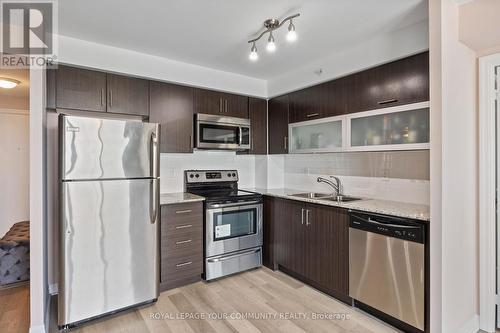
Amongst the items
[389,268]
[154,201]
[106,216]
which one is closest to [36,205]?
[106,216]

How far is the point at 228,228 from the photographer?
318 centimetres

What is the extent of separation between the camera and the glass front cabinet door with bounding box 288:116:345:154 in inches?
117

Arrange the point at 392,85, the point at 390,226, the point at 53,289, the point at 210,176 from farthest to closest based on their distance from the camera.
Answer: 1. the point at 210,176
2. the point at 53,289
3. the point at 392,85
4. the point at 390,226

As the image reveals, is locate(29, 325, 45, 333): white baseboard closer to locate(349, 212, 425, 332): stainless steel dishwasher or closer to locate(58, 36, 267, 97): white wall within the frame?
locate(58, 36, 267, 97): white wall

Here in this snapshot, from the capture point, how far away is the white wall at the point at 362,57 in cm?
225

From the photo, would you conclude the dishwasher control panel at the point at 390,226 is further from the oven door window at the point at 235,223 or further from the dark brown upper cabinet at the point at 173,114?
the dark brown upper cabinet at the point at 173,114

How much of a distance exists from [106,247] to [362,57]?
9.47 ft

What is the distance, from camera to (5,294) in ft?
8.98

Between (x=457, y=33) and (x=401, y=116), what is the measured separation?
2.26ft

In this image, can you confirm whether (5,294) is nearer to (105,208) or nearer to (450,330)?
(105,208)

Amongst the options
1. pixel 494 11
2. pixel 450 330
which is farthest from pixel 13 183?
pixel 494 11

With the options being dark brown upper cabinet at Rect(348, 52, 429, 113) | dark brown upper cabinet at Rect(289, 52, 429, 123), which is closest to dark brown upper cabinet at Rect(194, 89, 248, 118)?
dark brown upper cabinet at Rect(289, 52, 429, 123)

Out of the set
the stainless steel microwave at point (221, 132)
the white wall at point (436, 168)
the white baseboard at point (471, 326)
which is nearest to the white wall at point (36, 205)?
the stainless steel microwave at point (221, 132)

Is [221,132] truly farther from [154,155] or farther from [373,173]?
[373,173]
